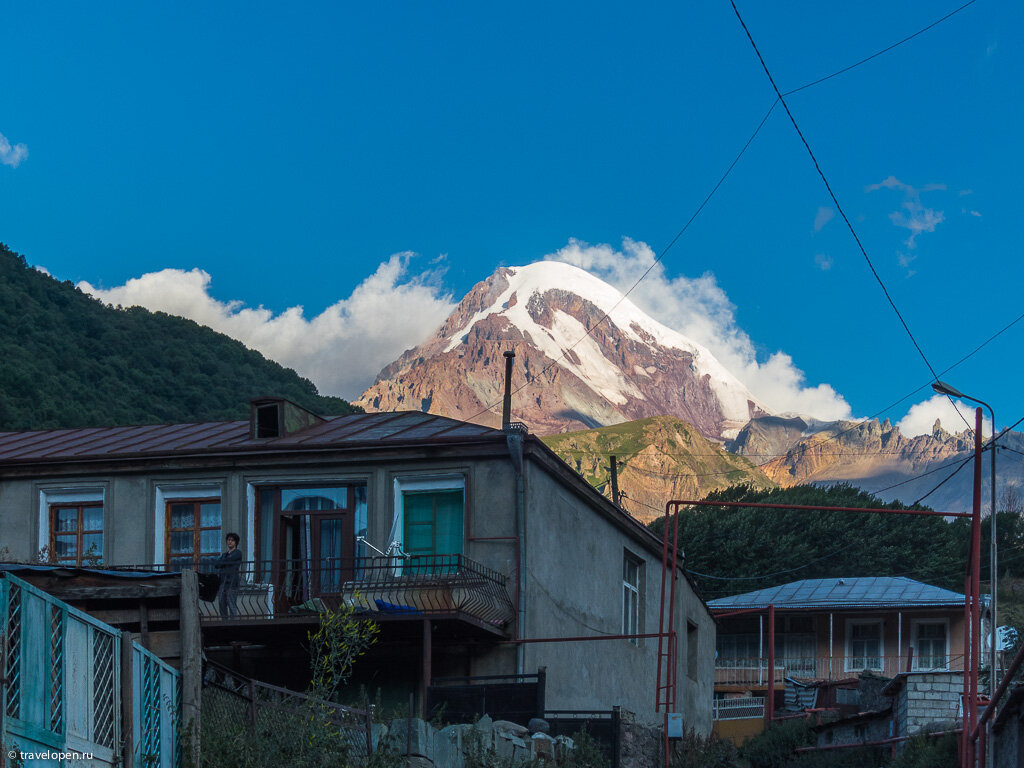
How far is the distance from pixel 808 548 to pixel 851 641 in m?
23.1

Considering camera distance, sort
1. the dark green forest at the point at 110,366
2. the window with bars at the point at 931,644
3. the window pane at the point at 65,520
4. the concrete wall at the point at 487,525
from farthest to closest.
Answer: the dark green forest at the point at 110,366 → the window with bars at the point at 931,644 → the window pane at the point at 65,520 → the concrete wall at the point at 487,525

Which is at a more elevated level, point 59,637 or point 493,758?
point 59,637

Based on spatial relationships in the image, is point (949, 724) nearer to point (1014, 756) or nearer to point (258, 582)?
point (1014, 756)

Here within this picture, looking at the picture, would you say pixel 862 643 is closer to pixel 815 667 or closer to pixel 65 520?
pixel 815 667

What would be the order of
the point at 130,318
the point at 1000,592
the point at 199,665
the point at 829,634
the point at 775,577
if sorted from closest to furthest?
1. the point at 199,665
2. the point at 829,634
3. the point at 775,577
4. the point at 1000,592
5. the point at 130,318

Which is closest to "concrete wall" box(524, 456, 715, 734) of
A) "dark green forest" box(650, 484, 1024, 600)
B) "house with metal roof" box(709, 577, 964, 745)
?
"house with metal roof" box(709, 577, 964, 745)

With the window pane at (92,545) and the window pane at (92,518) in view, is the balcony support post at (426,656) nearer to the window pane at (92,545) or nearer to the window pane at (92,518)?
the window pane at (92,545)

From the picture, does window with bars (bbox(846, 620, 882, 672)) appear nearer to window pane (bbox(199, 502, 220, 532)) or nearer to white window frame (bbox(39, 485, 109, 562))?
window pane (bbox(199, 502, 220, 532))

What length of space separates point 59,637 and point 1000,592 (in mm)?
69405

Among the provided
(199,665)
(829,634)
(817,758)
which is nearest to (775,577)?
(829,634)

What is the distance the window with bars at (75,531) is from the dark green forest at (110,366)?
27872 mm

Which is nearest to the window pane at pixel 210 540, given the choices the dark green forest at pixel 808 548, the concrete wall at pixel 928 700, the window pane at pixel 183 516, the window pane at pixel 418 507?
the window pane at pixel 183 516

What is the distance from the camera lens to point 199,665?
12.9 metres

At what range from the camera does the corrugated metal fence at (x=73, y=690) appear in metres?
9.91
